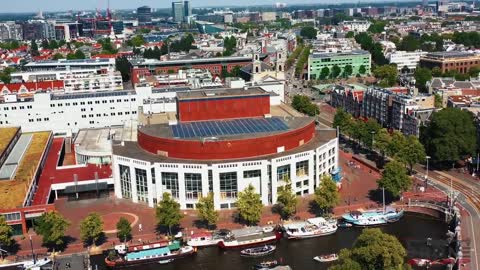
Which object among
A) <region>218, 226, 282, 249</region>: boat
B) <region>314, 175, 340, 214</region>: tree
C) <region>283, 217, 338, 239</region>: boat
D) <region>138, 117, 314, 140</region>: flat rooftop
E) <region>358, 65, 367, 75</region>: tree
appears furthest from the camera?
<region>358, 65, 367, 75</region>: tree

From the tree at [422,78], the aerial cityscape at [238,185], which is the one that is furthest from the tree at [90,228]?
the tree at [422,78]

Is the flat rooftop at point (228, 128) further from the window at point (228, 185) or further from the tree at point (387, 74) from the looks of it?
the tree at point (387, 74)

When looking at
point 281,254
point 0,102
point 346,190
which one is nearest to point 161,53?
point 0,102

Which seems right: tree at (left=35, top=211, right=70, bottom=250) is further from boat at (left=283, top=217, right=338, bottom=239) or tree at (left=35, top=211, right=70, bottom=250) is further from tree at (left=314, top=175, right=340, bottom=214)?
tree at (left=314, top=175, right=340, bottom=214)

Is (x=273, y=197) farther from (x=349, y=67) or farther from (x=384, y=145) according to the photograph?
(x=349, y=67)

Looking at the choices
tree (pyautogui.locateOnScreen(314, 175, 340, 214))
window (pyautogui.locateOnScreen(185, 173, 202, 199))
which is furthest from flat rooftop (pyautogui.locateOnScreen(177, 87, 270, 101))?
tree (pyautogui.locateOnScreen(314, 175, 340, 214))

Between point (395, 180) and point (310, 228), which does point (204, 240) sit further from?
point (395, 180)
